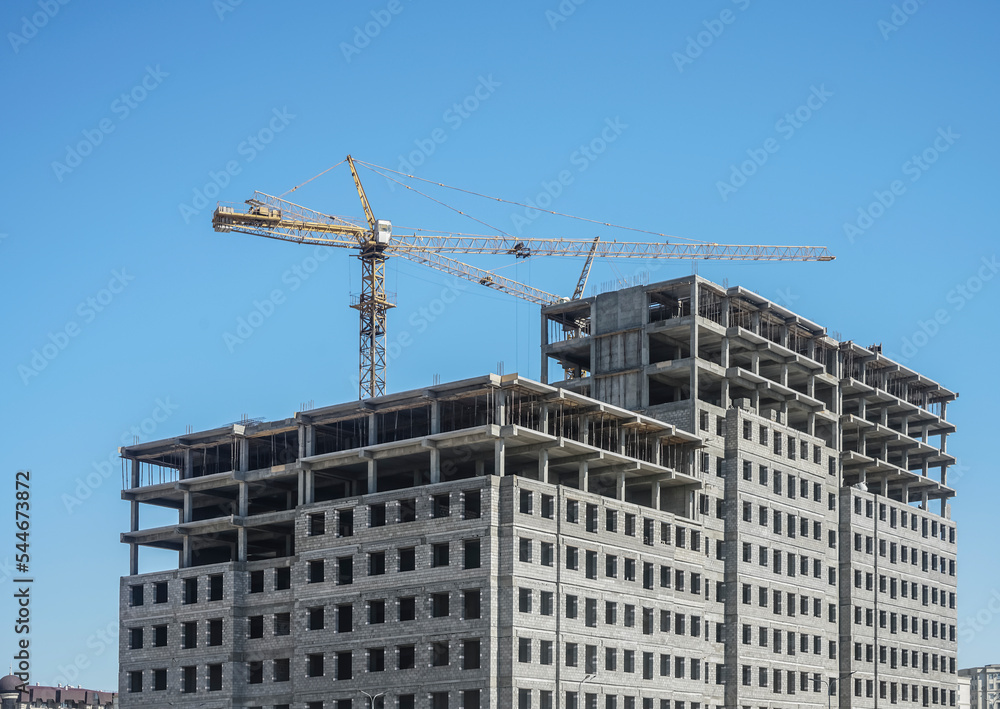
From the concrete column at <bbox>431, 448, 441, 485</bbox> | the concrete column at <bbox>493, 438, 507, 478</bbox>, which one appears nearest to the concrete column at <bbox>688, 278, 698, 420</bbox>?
the concrete column at <bbox>493, 438, 507, 478</bbox>

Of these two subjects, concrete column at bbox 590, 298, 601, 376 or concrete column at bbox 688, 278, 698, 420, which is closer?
concrete column at bbox 688, 278, 698, 420

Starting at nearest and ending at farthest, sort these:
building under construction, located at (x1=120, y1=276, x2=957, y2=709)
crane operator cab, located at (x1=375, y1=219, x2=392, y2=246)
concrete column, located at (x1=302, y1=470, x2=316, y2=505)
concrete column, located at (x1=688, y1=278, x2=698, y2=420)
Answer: building under construction, located at (x1=120, y1=276, x2=957, y2=709) → concrete column, located at (x1=302, y1=470, x2=316, y2=505) → concrete column, located at (x1=688, y1=278, x2=698, y2=420) → crane operator cab, located at (x1=375, y1=219, x2=392, y2=246)

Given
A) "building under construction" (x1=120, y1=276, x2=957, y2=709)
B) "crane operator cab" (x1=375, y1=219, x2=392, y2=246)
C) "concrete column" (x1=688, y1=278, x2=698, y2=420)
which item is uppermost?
"crane operator cab" (x1=375, y1=219, x2=392, y2=246)

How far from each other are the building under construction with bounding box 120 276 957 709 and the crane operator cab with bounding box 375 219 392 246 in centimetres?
3284

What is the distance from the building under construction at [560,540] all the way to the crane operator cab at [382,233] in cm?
3284

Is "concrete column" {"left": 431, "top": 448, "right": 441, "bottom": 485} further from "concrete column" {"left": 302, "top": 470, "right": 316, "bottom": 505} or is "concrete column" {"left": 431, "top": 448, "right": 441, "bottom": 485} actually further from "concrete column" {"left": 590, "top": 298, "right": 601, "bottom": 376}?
"concrete column" {"left": 590, "top": 298, "right": 601, "bottom": 376}

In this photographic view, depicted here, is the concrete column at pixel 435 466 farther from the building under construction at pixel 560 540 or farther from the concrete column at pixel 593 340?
the concrete column at pixel 593 340

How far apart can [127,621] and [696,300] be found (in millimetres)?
61544

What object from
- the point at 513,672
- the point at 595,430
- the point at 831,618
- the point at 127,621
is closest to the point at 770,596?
the point at 831,618

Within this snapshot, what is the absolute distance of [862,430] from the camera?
564 ft

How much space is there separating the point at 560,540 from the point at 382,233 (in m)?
72.7

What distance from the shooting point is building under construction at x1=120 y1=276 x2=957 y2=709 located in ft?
401

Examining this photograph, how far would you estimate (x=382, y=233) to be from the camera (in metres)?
187

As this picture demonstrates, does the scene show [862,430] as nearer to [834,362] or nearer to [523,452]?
[834,362]
